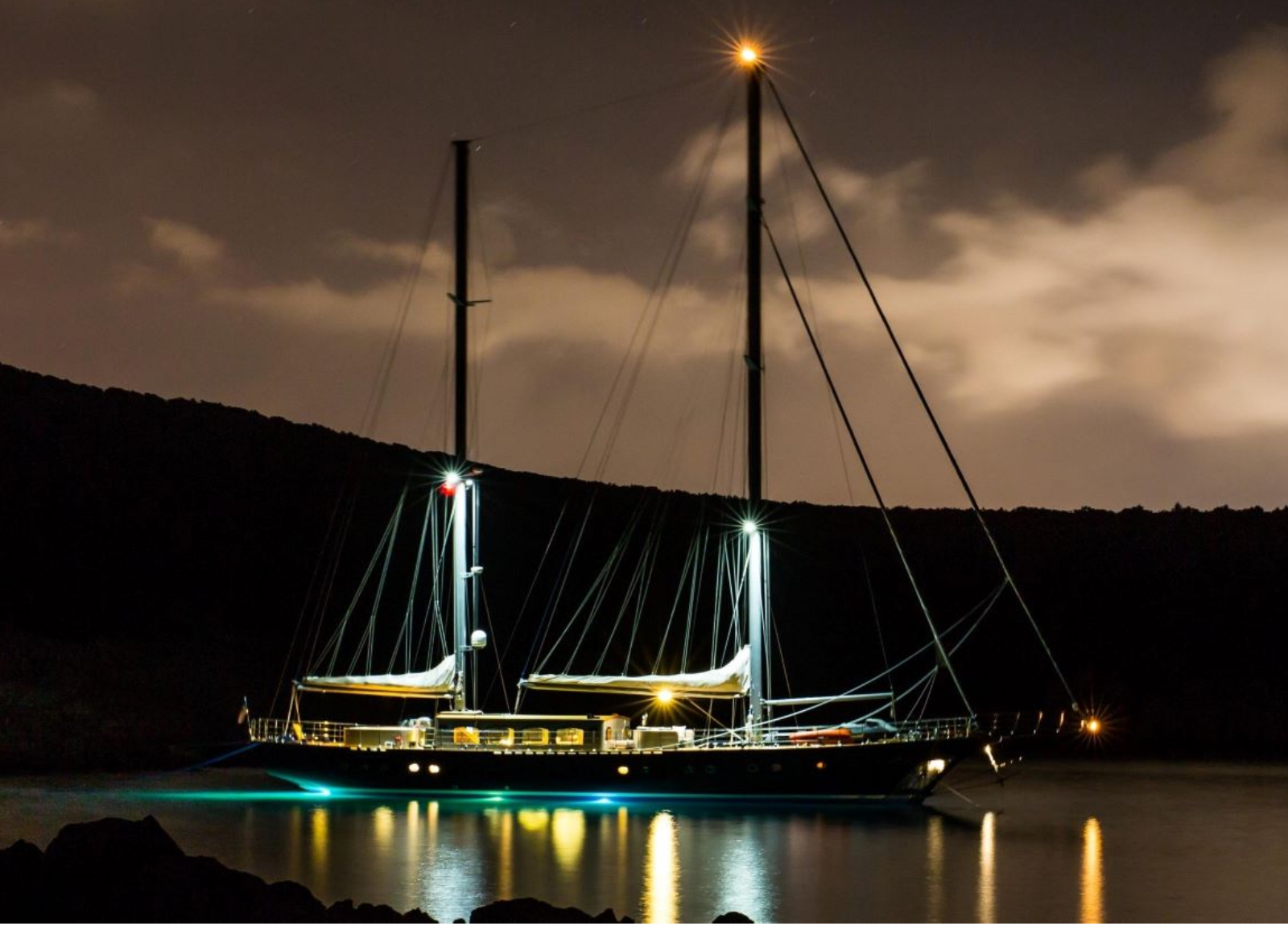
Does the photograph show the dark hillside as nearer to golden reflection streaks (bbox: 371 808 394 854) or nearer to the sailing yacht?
the sailing yacht

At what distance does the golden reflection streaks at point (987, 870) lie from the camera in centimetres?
2970

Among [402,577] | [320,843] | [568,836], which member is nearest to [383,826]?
[320,843]

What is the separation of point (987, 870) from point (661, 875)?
6.68 meters

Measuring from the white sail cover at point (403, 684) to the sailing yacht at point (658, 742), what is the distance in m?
0.05

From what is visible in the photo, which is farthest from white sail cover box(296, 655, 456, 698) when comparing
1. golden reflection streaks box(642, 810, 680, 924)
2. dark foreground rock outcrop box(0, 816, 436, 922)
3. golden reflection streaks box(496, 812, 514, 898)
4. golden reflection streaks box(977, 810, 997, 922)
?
dark foreground rock outcrop box(0, 816, 436, 922)

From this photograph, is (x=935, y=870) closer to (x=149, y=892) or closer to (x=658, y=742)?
(x=658, y=742)

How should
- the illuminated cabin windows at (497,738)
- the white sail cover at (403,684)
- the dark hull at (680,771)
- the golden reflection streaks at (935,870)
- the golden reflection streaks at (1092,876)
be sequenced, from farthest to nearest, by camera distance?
the white sail cover at (403,684) < the illuminated cabin windows at (497,738) < the dark hull at (680,771) < the golden reflection streaks at (1092,876) < the golden reflection streaks at (935,870)

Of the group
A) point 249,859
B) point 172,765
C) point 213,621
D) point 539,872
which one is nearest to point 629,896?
point 539,872

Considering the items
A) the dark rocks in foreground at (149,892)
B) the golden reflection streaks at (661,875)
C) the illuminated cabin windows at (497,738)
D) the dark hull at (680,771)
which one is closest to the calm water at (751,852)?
the golden reflection streaks at (661,875)

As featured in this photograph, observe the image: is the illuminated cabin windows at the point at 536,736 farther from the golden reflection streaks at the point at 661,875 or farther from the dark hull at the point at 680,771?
the golden reflection streaks at the point at 661,875

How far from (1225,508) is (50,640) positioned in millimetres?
93195

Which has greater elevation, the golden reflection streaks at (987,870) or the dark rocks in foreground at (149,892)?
the dark rocks in foreground at (149,892)

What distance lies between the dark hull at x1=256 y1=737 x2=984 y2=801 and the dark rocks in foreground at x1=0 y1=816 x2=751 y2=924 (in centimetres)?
2185

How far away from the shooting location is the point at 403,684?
4897 centimetres
